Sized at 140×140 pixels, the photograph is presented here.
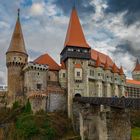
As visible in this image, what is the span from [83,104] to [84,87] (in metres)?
8.91

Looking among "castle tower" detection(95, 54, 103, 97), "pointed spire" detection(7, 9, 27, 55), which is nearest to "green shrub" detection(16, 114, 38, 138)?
"pointed spire" detection(7, 9, 27, 55)

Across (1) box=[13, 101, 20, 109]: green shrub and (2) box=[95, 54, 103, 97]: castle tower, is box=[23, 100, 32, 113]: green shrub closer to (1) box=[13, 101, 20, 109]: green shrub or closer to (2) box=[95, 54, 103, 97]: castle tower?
(1) box=[13, 101, 20, 109]: green shrub

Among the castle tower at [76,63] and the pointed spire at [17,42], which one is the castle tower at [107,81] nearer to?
the castle tower at [76,63]

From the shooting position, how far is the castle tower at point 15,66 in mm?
61812

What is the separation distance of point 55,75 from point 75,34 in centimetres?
1016

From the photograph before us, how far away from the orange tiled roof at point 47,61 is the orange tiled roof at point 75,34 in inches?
179

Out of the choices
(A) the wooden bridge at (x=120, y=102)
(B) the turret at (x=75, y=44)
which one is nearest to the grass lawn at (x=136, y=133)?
(A) the wooden bridge at (x=120, y=102)

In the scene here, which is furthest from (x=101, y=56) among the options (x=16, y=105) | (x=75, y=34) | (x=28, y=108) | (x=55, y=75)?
(x=28, y=108)

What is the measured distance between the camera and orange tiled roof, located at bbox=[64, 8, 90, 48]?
6681cm

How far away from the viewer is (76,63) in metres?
65.2

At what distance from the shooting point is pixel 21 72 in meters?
63.2

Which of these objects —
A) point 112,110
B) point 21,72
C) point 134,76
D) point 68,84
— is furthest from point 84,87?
point 134,76

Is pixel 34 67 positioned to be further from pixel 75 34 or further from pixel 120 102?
pixel 120 102

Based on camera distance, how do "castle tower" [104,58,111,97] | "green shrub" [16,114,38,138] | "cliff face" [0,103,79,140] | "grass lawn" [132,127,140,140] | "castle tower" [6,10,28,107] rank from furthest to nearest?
"castle tower" [104,58,111,97] → "castle tower" [6,10,28,107] → "grass lawn" [132,127,140,140] → "cliff face" [0,103,79,140] → "green shrub" [16,114,38,138]
